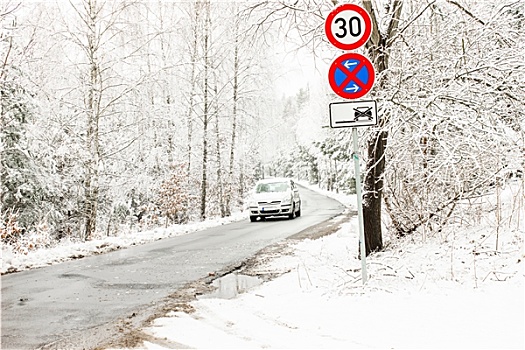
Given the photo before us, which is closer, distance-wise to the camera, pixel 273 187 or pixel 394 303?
pixel 394 303

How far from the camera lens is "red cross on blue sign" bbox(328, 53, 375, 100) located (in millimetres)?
5609

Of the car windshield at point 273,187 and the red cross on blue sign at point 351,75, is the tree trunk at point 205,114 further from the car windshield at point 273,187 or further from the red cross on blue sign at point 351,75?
the red cross on blue sign at point 351,75

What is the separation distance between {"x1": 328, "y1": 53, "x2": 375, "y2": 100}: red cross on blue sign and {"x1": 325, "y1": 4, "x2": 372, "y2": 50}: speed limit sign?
0.55 feet

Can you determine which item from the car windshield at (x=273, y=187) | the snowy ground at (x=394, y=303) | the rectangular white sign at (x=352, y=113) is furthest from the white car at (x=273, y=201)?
the rectangular white sign at (x=352, y=113)

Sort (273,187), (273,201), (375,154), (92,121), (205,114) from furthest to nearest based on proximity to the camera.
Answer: (205,114), (273,187), (273,201), (92,121), (375,154)

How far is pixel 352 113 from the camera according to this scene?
18.5 ft

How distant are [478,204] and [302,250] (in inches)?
155

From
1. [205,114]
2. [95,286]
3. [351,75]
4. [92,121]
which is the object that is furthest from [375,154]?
[205,114]

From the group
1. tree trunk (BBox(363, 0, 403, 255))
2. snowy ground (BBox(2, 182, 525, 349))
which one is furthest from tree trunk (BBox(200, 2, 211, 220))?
snowy ground (BBox(2, 182, 525, 349))

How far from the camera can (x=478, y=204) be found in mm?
7730

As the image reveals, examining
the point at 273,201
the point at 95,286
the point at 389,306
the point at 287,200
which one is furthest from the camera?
the point at 287,200

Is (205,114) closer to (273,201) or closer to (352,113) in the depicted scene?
(273,201)

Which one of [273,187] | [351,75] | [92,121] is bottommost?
[273,187]

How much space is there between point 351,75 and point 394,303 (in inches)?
106
